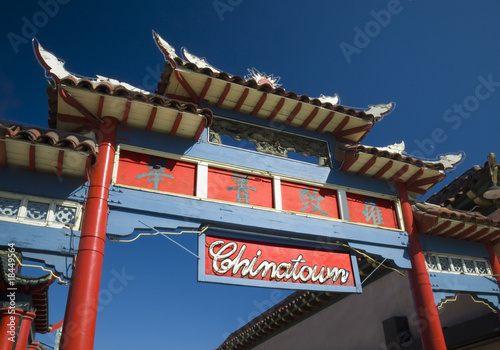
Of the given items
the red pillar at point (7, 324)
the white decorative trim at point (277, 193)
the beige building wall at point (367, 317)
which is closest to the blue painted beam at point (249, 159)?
the white decorative trim at point (277, 193)

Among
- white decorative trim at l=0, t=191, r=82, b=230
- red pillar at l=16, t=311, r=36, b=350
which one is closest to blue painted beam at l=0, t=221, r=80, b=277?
white decorative trim at l=0, t=191, r=82, b=230

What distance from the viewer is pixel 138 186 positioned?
21.3 ft

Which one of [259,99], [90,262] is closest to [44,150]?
[90,262]

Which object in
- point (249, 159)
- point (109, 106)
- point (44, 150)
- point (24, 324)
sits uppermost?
point (109, 106)

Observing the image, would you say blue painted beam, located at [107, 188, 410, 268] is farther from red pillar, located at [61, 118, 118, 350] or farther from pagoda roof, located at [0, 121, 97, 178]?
pagoda roof, located at [0, 121, 97, 178]

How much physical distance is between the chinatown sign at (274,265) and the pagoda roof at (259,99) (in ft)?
8.59

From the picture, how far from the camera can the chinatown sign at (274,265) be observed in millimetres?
6387

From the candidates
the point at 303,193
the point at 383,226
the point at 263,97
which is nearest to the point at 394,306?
the point at 383,226

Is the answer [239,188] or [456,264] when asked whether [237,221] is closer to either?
[239,188]

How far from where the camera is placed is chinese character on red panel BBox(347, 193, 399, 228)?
316 inches

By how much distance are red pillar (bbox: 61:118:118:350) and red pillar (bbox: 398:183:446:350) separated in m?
5.48

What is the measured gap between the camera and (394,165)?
27.4ft

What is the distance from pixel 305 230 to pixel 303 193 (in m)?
0.80

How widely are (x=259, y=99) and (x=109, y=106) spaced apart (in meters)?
2.77
